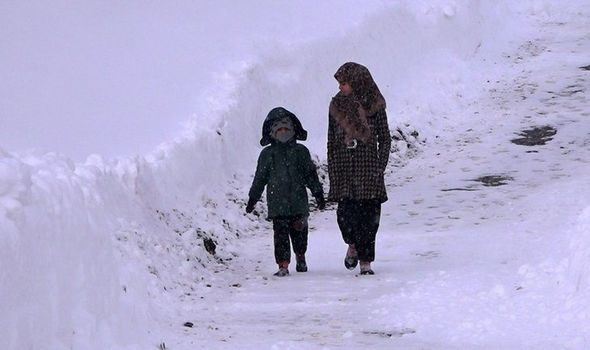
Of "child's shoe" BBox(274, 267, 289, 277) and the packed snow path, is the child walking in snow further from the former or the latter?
the packed snow path

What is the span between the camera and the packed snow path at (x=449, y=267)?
600 cm

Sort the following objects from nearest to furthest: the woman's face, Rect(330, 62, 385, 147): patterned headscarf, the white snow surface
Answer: the white snow surface
Rect(330, 62, 385, 147): patterned headscarf
the woman's face

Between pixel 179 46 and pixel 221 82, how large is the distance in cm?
168

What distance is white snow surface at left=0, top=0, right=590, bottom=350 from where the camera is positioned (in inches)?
201

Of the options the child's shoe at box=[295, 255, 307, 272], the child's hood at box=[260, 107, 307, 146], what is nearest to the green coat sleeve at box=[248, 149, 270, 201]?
the child's hood at box=[260, 107, 307, 146]

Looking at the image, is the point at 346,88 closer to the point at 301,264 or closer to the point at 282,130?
the point at 282,130

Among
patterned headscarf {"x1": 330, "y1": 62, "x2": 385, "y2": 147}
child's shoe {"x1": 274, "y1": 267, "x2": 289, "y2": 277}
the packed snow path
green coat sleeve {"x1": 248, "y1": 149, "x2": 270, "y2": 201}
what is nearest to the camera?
the packed snow path

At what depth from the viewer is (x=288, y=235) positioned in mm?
8820

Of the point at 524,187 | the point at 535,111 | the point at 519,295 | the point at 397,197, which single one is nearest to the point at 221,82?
the point at 397,197

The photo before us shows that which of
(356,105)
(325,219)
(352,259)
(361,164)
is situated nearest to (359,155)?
(361,164)

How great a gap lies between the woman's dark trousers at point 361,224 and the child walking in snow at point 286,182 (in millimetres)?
400

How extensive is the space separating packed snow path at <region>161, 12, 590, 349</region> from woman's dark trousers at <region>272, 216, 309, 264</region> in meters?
0.25

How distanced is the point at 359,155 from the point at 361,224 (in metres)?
0.66

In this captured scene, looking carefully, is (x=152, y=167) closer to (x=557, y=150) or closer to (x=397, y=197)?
(x=397, y=197)
